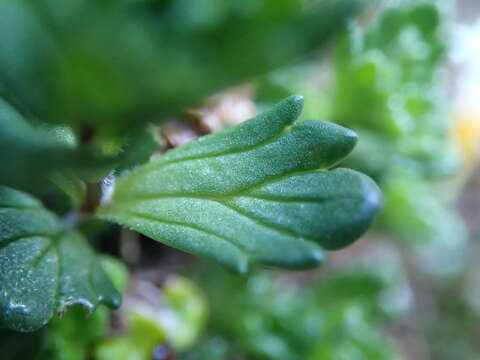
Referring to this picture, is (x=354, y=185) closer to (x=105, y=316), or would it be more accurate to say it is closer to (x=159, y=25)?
(x=105, y=316)

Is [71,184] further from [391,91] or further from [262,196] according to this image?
[391,91]

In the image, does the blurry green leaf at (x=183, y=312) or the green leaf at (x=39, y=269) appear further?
the blurry green leaf at (x=183, y=312)

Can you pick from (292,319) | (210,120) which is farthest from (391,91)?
(292,319)

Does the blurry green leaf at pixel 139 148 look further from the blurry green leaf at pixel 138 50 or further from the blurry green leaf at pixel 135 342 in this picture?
the blurry green leaf at pixel 135 342

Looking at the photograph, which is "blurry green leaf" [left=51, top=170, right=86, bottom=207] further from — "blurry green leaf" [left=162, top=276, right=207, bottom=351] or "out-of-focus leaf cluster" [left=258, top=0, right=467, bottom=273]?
"out-of-focus leaf cluster" [left=258, top=0, right=467, bottom=273]

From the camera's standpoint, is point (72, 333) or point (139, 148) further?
point (72, 333)

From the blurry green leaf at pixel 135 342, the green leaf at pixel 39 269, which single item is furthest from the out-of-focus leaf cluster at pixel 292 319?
the green leaf at pixel 39 269
